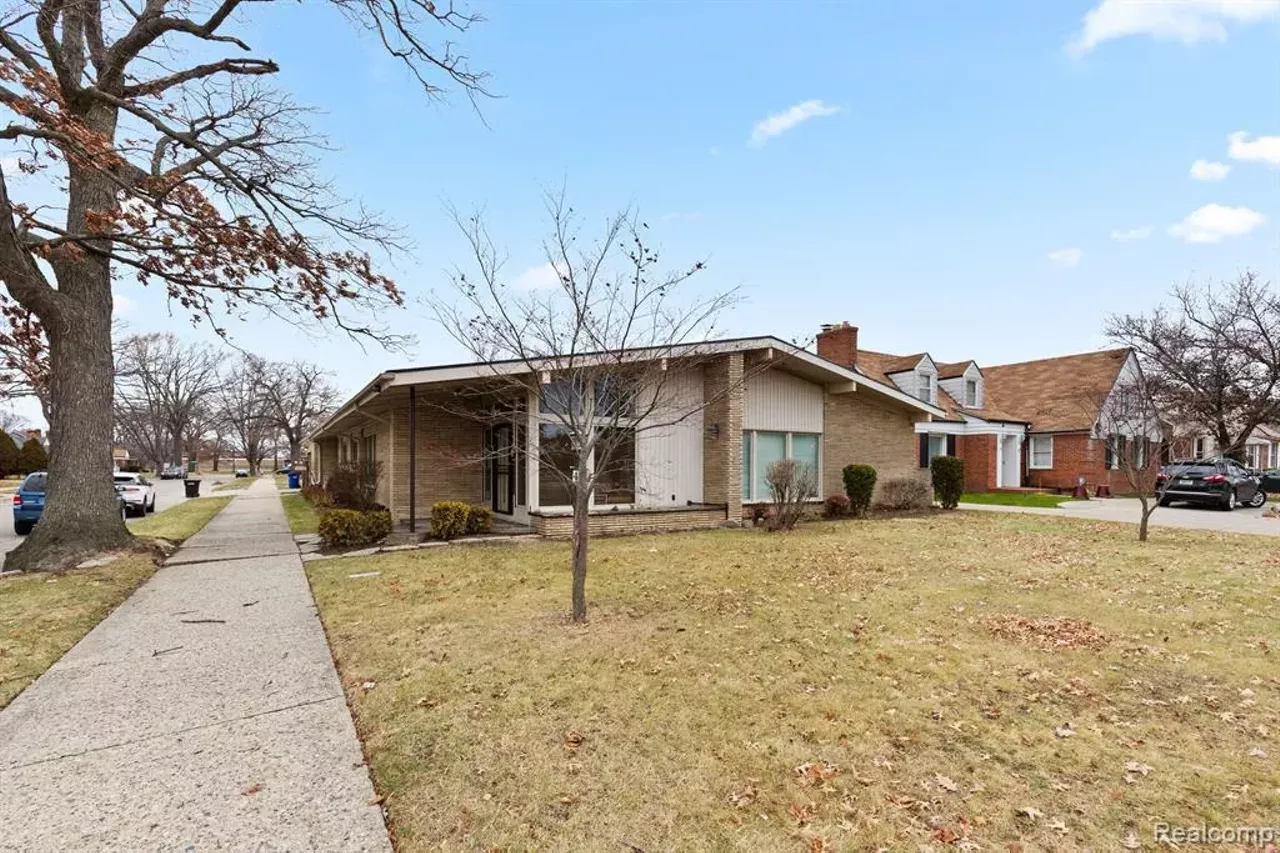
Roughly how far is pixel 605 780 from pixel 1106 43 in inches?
529

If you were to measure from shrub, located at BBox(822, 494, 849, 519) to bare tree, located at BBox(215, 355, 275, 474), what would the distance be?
5974cm

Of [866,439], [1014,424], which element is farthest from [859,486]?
[1014,424]

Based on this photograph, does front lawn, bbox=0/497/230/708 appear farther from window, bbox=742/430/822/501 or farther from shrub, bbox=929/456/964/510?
shrub, bbox=929/456/964/510

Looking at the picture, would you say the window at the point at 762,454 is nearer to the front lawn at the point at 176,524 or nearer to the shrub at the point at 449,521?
the shrub at the point at 449,521

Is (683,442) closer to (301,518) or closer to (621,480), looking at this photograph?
(621,480)

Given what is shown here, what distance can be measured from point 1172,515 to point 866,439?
346 inches

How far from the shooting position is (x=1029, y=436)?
25.6 m

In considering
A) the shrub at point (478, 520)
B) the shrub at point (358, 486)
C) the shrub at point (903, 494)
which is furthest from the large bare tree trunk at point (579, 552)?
the shrub at point (903, 494)

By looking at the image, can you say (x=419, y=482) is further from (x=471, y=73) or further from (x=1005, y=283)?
(x=1005, y=283)

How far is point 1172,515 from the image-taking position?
1688 cm

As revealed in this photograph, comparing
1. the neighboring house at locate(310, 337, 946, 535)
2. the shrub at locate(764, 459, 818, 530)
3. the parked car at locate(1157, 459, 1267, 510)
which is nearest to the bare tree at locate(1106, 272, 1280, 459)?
the parked car at locate(1157, 459, 1267, 510)

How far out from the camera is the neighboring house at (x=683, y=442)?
12.3 meters

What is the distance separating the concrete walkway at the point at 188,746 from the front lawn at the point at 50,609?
17 centimetres

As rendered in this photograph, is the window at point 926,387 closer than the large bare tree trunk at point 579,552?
No
